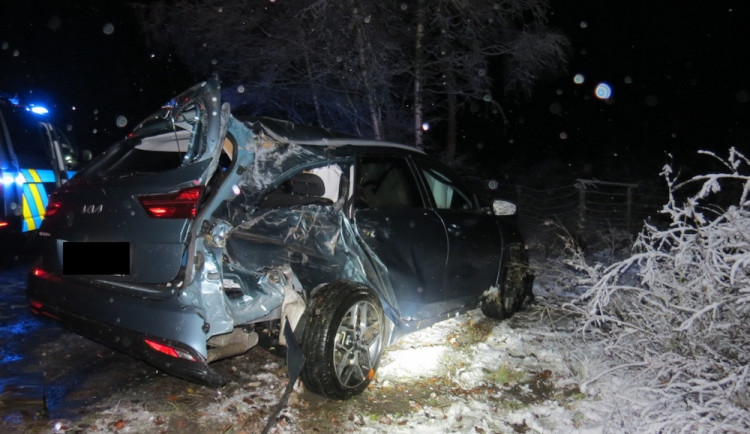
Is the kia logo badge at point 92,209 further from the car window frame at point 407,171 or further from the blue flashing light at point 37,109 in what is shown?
the blue flashing light at point 37,109

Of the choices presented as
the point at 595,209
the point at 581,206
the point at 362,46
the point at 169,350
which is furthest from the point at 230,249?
the point at 595,209

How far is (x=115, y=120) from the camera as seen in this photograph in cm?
2050

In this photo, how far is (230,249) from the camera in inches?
110

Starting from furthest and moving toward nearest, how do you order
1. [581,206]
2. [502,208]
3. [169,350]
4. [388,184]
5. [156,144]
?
1. [581,206]
2. [502,208]
3. [388,184]
4. [156,144]
5. [169,350]

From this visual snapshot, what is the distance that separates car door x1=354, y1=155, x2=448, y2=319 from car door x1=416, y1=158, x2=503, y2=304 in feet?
0.48

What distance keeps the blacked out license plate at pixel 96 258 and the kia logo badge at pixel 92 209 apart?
0.60 feet

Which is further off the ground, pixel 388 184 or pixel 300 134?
pixel 300 134

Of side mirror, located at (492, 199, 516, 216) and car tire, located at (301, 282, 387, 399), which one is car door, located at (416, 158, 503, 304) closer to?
side mirror, located at (492, 199, 516, 216)

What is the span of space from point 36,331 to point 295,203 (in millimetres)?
2764

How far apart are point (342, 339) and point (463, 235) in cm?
159

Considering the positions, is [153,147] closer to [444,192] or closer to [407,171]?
[407,171]

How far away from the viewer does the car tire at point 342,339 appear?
9.74 ft

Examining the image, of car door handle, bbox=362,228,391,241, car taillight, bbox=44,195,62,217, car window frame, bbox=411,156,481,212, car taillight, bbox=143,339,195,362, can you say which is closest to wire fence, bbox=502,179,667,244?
car window frame, bbox=411,156,481,212

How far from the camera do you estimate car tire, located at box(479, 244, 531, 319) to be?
16.1 feet
